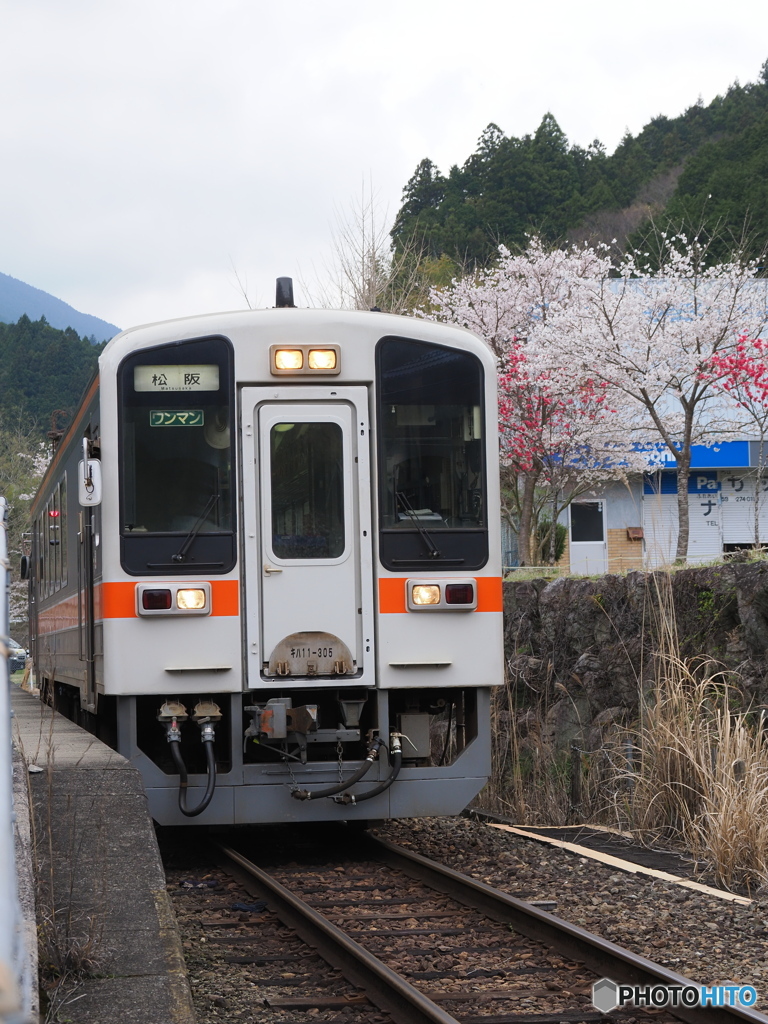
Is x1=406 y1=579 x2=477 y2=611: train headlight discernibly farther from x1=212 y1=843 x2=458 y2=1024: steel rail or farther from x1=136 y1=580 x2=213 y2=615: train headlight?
x1=212 y1=843 x2=458 y2=1024: steel rail

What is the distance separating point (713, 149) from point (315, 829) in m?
44.4

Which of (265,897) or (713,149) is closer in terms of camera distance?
(265,897)

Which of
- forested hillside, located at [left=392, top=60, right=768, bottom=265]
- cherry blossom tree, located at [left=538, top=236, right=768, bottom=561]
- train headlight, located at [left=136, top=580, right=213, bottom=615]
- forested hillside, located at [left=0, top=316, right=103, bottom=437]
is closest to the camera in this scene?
train headlight, located at [left=136, top=580, right=213, bottom=615]

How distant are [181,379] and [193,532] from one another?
876 millimetres

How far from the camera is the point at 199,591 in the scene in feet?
22.5

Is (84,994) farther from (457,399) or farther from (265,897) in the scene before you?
(457,399)

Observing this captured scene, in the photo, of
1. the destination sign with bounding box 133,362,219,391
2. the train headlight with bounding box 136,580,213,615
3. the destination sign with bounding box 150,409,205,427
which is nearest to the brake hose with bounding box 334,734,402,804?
the train headlight with bounding box 136,580,213,615

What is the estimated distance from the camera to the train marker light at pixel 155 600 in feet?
22.4

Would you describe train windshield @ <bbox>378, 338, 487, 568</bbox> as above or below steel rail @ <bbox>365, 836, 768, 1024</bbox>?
above

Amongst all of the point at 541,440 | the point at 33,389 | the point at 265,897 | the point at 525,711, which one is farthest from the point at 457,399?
the point at 33,389

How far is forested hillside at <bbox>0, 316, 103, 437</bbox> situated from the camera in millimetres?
59812

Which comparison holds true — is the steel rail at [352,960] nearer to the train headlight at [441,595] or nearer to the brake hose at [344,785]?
the brake hose at [344,785]

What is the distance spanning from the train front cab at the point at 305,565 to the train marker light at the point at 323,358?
0.04ft

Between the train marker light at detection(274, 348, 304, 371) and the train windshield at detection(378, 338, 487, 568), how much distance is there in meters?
0.47
